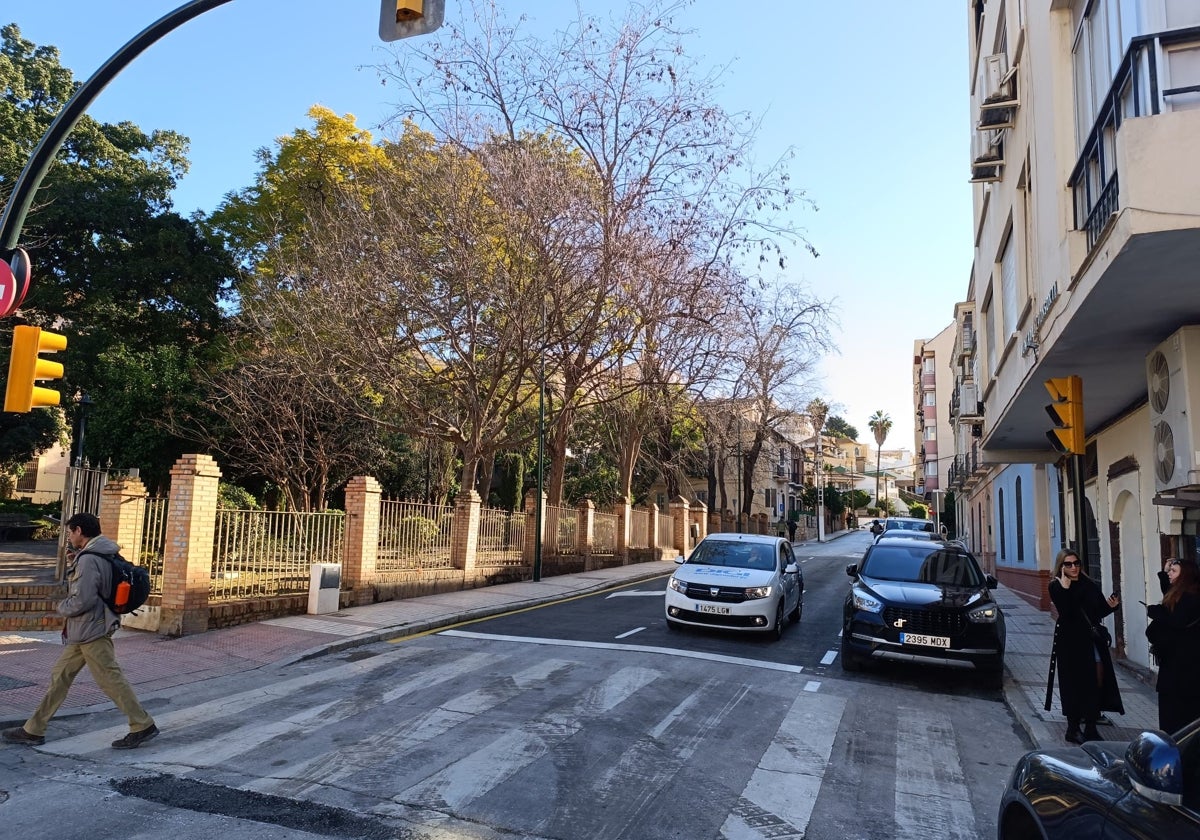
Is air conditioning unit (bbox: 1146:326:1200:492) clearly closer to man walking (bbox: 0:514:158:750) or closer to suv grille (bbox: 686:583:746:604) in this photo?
suv grille (bbox: 686:583:746:604)

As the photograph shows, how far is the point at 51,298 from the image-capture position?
26562 mm

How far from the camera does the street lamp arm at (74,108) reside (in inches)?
280

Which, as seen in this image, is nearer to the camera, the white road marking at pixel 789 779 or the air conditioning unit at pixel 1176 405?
the white road marking at pixel 789 779

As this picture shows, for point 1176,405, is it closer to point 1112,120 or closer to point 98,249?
point 1112,120

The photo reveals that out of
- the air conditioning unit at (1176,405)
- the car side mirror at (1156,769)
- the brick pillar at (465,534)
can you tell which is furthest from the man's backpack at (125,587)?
the brick pillar at (465,534)

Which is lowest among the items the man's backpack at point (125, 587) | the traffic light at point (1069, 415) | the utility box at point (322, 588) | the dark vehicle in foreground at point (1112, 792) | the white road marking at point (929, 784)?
the white road marking at point (929, 784)

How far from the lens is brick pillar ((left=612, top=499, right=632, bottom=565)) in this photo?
30078 millimetres

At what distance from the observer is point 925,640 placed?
9.59 meters

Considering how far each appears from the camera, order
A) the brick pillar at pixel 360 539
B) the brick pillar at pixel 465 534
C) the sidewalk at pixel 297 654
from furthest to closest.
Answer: the brick pillar at pixel 465 534 → the brick pillar at pixel 360 539 → the sidewalk at pixel 297 654

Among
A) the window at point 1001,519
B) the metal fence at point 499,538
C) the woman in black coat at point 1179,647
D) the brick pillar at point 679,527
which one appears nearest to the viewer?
the woman in black coat at point 1179,647

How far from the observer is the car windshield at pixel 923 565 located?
35.1ft

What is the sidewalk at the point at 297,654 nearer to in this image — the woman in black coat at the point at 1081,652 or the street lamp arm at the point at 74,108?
the woman in black coat at the point at 1081,652

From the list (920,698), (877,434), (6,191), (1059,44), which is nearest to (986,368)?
(1059,44)

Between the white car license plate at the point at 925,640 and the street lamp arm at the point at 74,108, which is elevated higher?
the street lamp arm at the point at 74,108
